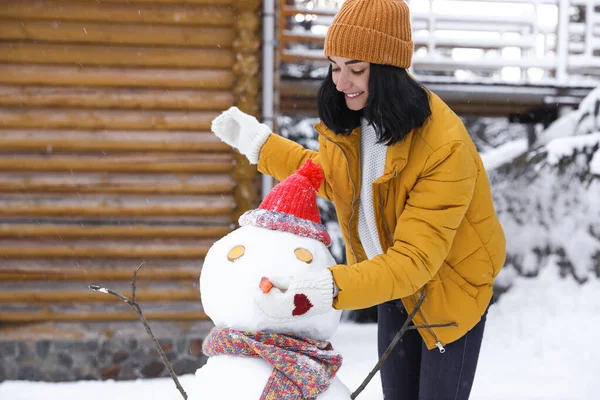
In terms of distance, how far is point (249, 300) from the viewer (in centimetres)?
200

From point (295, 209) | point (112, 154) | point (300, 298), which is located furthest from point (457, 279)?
point (112, 154)

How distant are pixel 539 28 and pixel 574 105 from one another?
1.01 m

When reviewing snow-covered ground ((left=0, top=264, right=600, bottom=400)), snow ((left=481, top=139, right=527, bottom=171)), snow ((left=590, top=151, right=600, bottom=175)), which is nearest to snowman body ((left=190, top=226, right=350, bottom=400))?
snow-covered ground ((left=0, top=264, right=600, bottom=400))

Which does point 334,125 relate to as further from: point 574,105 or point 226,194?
point 574,105

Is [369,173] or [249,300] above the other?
[369,173]

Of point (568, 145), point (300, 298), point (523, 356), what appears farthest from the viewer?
point (568, 145)

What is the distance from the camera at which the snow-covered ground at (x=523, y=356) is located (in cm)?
511

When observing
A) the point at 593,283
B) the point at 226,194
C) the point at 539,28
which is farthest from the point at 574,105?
the point at 226,194

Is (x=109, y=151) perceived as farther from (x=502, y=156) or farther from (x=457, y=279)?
(x=502, y=156)

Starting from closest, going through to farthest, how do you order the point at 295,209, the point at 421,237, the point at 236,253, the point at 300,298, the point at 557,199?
the point at 300,298
the point at 421,237
the point at 236,253
the point at 295,209
the point at 557,199

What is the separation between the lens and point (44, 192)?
5.42 meters

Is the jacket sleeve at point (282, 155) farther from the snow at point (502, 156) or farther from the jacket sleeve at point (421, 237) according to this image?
the snow at point (502, 156)

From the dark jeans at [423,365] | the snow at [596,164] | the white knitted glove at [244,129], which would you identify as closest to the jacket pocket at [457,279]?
the dark jeans at [423,365]

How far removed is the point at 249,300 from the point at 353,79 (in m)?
0.74
